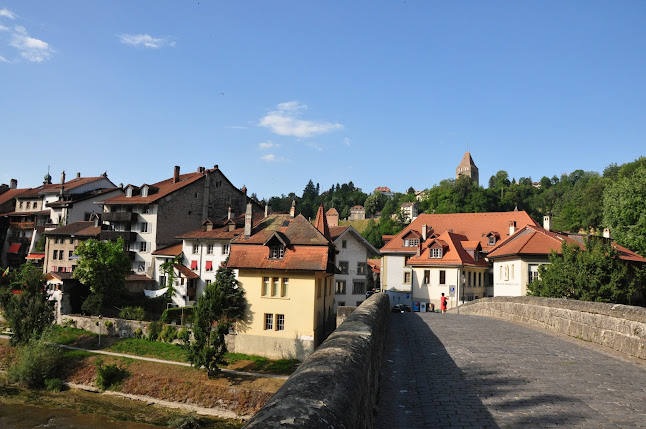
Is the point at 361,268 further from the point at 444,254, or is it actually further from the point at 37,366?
the point at 37,366

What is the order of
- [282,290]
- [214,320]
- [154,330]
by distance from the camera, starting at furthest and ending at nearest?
1. [154,330]
2. [282,290]
3. [214,320]

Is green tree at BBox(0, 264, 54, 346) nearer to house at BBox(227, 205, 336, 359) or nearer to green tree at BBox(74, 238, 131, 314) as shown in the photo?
green tree at BBox(74, 238, 131, 314)

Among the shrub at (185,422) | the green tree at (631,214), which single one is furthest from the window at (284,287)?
the green tree at (631,214)

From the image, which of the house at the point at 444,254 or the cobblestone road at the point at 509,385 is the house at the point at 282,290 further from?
the cobblestone road at the point at 509,385

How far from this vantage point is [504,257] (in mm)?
39906

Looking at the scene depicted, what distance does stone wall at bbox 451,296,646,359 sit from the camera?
11633 mm

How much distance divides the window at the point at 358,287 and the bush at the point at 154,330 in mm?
19595

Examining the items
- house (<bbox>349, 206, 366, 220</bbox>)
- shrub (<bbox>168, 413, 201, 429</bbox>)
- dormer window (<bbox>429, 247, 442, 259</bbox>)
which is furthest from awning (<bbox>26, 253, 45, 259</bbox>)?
house (<bbox>349, 206, 366, 220</bbox>)

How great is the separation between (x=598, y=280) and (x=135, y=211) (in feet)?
162

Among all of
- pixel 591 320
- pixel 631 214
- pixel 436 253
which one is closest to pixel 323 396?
pixel 591 320

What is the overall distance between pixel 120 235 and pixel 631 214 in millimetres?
54845

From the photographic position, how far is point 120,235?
5534 cm

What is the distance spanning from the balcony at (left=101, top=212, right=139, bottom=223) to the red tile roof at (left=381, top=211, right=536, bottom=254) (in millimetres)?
30557

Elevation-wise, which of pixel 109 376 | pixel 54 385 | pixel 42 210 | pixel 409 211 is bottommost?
pixel 54 385
